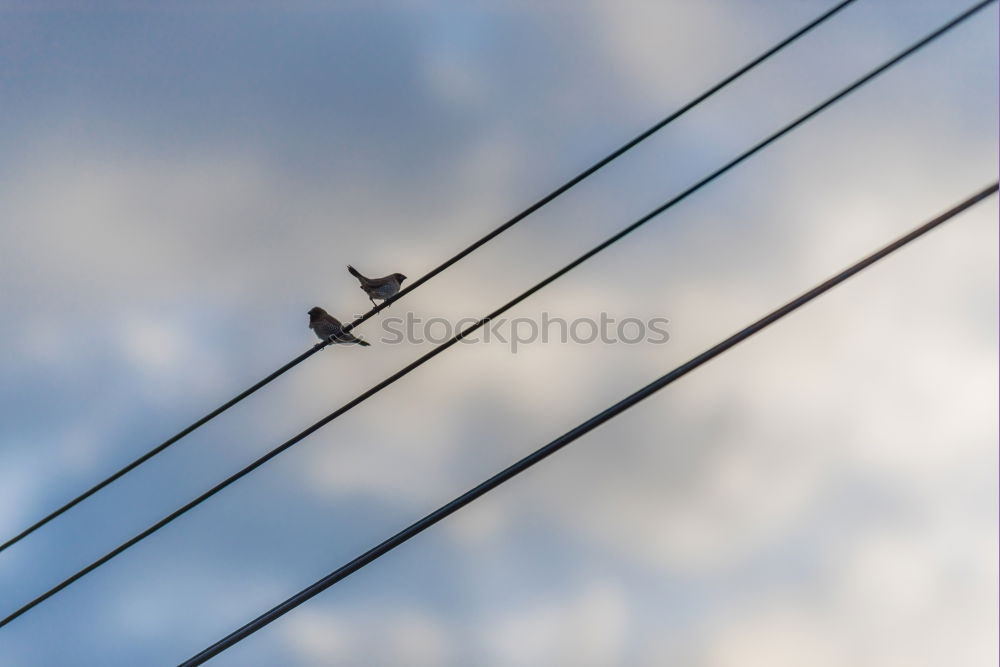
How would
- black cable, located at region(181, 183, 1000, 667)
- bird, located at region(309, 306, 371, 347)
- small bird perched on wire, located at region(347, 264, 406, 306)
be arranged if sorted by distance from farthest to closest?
small bird perched on wire, located at region(347, 264, 406, 306) < bird, located at region(309, 306, 371, 347) < black cable, located at region(181, 183, 1000, 667)

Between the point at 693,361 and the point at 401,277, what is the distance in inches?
434

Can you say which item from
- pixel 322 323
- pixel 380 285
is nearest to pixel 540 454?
pixel 322 323

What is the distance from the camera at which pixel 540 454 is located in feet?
17.9

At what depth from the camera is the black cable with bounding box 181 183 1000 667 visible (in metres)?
5.38

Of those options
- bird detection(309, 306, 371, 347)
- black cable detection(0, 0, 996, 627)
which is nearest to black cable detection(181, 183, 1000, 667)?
black cable detection(0, 0, 996, 627)

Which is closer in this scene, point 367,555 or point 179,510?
point 367,555

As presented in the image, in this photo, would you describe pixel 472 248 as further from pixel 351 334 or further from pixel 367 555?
pixel 351 334

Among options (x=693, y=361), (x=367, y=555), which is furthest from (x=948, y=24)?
(x=367, y=555)

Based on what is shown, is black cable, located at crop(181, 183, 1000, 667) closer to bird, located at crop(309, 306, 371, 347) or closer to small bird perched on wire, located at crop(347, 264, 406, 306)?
bird, located at crop(309, 306, 371, 347)

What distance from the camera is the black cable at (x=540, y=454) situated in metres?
5.38

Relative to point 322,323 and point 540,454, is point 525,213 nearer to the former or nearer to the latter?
point 540,454

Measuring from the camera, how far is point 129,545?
6.74m

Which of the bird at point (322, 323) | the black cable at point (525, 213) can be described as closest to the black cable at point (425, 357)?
the black cable at point (525, 213)

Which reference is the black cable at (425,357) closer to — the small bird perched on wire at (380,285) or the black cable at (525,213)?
the black cable at (525,213)
